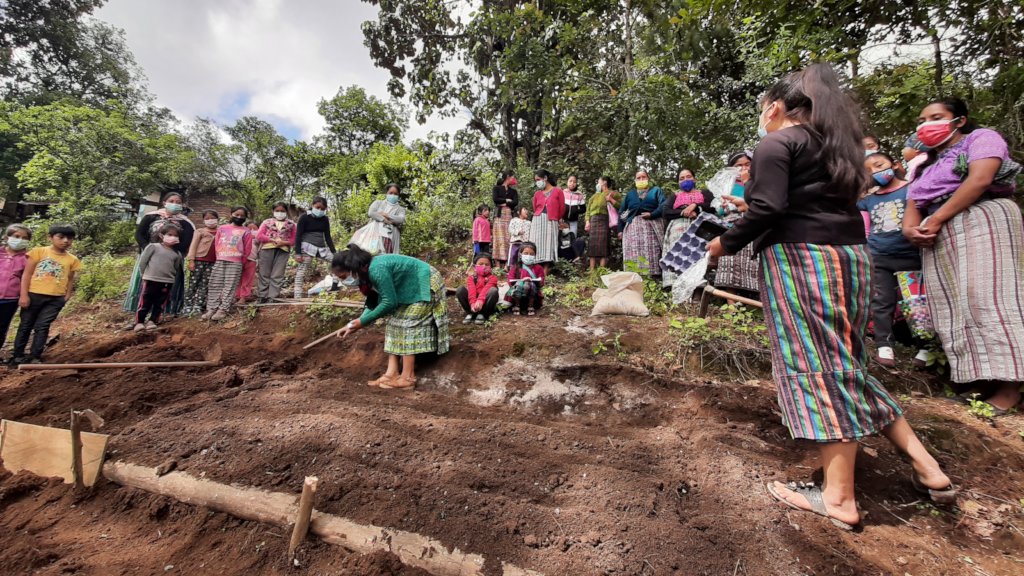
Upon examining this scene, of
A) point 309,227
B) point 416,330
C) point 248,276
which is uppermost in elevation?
point 309,227

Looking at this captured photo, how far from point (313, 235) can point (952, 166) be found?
672 centimetres

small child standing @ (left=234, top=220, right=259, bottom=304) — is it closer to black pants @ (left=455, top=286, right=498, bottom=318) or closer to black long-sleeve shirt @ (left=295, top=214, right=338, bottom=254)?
black long-sleeve shirt @ (left=295, top=214, right=338, bottom=254)

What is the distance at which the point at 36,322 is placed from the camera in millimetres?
4438

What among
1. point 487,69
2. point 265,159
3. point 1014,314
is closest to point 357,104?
point 265,159

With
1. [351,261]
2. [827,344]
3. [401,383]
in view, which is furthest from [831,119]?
[401,383]

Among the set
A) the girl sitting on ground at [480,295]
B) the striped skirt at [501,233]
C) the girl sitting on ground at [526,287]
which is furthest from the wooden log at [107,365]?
the striped skirt at [501,233]

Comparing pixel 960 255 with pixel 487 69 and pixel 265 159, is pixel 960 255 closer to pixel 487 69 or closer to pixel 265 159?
pixel 487 69

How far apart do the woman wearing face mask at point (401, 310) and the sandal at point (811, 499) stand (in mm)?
2913

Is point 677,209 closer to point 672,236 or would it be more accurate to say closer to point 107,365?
point 672,236

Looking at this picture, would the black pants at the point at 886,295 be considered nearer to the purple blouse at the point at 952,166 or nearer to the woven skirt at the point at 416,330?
the purple blouse at the point at 952,166

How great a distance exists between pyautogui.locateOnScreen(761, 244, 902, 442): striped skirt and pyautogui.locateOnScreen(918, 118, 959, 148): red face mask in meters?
1.69

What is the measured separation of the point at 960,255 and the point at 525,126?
342 inches

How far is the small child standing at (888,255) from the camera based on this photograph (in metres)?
2.86

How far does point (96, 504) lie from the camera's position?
2012 mm
